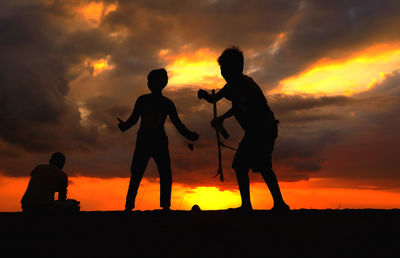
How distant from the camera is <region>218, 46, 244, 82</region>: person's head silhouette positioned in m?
7.37

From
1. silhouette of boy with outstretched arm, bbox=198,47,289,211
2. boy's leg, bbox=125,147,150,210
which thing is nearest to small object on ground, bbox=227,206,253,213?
silhouette of boy with outstretched arm, bbox=198,47,289,211

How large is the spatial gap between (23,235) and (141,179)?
2.57 m

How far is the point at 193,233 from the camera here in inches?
190

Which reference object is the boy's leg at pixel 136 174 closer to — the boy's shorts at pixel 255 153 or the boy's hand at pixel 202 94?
the boy's hand at pixel 202 94

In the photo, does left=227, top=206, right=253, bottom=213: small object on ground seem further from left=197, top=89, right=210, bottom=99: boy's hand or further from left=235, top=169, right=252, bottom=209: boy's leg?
left=197, top=89, right=210, bottom=99: boy's hand

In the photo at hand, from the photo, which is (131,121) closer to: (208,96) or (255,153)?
(208,96)

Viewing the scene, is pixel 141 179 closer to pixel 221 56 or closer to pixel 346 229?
Result: pixel 221 56

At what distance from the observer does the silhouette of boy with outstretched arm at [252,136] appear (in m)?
7.16

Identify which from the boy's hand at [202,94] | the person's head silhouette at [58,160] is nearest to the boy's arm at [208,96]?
the boy's hand at [202,94]

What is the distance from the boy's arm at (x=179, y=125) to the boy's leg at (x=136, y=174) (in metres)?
0.78

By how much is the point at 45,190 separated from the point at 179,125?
9.26 feet

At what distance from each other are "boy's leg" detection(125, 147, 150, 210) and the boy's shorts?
5.10 feet

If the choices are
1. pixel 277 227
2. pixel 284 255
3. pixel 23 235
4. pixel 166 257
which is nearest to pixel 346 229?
pixel 277 227

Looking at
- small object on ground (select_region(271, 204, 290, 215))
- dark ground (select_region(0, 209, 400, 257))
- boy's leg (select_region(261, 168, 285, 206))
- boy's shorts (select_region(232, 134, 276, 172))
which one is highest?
boy's shorts (select_region(232, 134, 276, 172))
